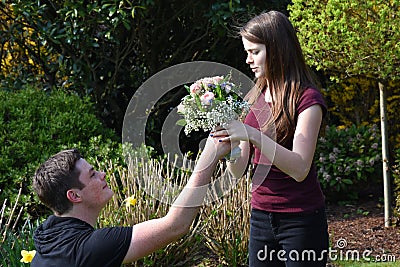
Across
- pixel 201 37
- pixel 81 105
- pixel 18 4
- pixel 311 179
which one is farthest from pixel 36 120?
pixel 311 179

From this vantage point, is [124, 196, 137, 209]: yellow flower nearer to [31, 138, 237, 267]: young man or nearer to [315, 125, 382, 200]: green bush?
[31, 138, 237, 267]: young man

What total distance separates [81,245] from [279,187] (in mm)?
878

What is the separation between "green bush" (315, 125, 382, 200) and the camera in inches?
246

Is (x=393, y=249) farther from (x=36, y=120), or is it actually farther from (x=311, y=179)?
(x=36, y=120)

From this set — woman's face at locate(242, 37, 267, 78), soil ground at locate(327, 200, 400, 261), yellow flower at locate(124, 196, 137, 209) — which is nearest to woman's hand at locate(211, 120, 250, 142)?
woman's face at locate(242, 37, 267, 78)

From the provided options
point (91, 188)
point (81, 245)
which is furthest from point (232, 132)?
point (81, 245)

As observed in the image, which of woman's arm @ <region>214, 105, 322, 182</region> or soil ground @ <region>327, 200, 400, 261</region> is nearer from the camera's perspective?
woman's arm @ <region>214, 105, 322, 182</region>

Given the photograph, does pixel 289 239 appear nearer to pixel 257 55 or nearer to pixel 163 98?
pixel 257 55

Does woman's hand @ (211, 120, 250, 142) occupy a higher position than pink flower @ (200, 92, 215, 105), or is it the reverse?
pink flower @ (200, 92, 215, 105)

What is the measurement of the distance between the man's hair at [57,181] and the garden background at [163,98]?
127 cm

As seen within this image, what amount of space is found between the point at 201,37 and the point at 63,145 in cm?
210

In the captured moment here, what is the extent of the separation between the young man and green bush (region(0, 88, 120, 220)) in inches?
105

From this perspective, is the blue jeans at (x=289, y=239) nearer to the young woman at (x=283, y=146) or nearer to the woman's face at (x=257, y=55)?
the young woman at (x=283, y=146)

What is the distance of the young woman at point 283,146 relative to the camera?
2.45 m
